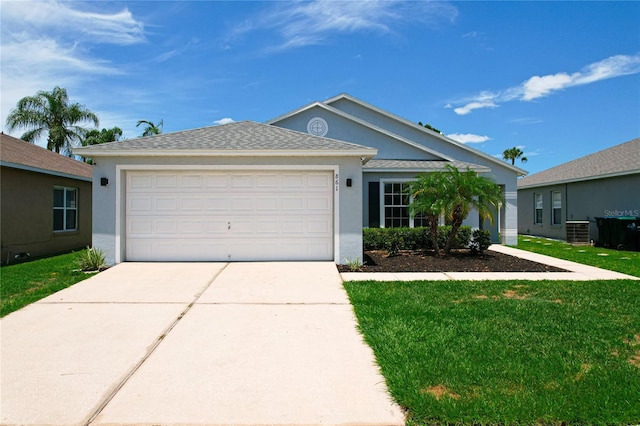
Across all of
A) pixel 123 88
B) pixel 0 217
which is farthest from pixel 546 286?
pixel 123 88

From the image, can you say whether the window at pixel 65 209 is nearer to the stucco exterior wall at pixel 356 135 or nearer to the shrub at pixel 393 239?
the stucco exterior wall at pixel 356 135

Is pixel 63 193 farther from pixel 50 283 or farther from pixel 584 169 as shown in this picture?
pixel 584 169

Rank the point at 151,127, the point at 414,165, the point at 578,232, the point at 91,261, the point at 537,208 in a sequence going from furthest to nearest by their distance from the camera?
1. the point at 151,127
2. the point at 537,208
3. the point at 578,232
4. the point at 414,165
5. the point at 91,261

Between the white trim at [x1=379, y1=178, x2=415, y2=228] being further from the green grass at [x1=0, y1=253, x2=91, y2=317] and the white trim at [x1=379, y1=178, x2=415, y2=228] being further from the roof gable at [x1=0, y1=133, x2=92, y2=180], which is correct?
the roof gable at [x1=0, y1=133, x2=92, y2=180]

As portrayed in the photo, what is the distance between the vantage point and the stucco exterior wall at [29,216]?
37.9ft

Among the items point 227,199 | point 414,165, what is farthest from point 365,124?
point 227,199

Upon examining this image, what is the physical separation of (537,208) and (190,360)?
22.8 metres

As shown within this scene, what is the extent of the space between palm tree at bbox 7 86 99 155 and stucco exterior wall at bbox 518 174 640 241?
30.2 m

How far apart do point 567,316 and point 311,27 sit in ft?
34.9

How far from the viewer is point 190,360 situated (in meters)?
4.39

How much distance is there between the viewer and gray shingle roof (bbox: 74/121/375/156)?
10.1 meters

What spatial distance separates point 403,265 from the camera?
414 inches

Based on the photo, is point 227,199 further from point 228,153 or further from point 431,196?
point 431,196

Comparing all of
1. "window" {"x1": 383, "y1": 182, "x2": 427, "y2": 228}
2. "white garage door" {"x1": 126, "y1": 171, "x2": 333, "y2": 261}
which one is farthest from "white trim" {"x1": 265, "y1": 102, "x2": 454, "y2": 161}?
"white garage door" {"x1": 126, "y1": 171, "x2": 333, "y2": 261}
